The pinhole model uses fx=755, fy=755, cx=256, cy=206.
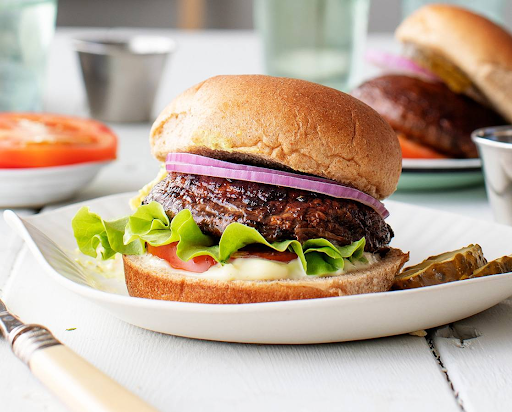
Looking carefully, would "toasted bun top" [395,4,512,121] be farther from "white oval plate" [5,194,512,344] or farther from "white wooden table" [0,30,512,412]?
"white oval plate" [5,194,512,344]

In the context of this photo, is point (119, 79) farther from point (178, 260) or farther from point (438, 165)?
point (178, 260)

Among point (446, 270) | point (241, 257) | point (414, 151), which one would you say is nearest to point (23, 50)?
point (414, 151)

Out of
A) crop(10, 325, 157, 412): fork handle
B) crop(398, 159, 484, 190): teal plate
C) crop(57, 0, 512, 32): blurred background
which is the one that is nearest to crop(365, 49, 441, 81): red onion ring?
crop(398, 159, 484, 190): teal plate

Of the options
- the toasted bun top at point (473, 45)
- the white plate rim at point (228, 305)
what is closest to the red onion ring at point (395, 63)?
the toasted bun top at point (473, 45)

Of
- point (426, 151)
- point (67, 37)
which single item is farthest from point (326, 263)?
point (67, 37)

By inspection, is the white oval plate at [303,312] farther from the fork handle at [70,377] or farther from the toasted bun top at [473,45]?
the toasted bun top at [473,45]

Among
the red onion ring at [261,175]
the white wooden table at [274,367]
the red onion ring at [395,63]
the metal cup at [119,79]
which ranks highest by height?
A: the red onion ring at [261,175]
